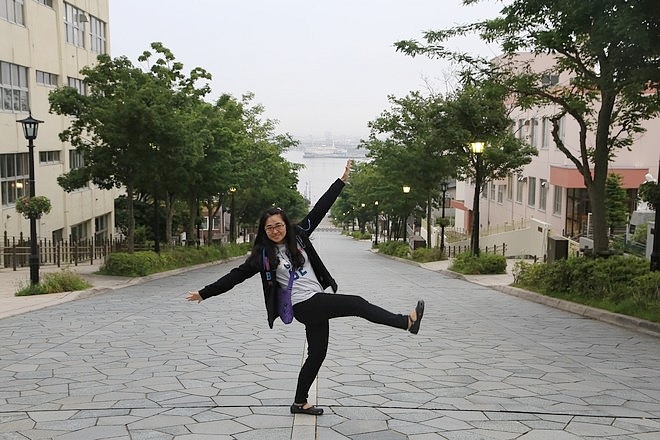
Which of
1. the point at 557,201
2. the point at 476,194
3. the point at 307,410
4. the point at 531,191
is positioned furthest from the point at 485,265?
the point at 531,191

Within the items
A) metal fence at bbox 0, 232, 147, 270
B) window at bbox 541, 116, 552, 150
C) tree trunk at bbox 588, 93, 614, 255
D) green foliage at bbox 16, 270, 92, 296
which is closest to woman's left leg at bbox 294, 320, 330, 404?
tree trunk at bbox 588, 93, 614, 255

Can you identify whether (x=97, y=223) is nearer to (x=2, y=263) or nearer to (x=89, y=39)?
(x=89, y=39)

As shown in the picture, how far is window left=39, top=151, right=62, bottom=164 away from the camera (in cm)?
2934

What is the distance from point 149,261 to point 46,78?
1487 cm

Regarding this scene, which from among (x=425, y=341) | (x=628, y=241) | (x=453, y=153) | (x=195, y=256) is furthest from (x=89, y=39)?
(x=425, y=341)

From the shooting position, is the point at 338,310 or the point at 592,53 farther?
the point at 592,53

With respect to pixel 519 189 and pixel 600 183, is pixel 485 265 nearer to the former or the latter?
pixel 600 183

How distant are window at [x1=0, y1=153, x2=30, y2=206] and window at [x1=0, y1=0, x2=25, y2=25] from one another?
5.69 meters

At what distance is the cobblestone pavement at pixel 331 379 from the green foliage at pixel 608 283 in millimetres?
761

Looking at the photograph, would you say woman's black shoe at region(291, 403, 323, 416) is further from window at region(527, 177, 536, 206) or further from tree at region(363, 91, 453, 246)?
window at region(527, 177, 536, 206)

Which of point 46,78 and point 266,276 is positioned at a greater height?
point 46,78

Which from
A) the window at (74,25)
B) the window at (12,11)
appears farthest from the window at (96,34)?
the window at (12,11)

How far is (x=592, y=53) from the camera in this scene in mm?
10781

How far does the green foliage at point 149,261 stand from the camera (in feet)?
62.3
